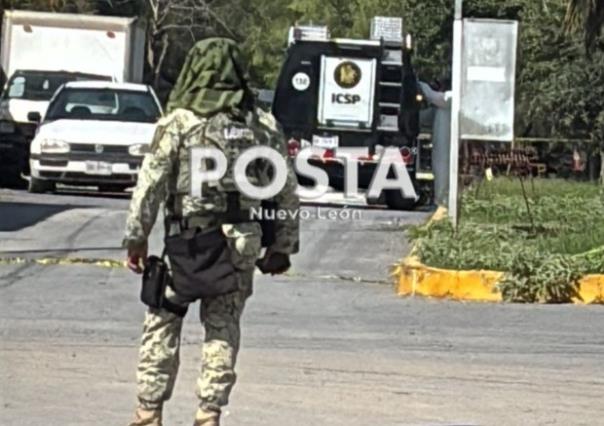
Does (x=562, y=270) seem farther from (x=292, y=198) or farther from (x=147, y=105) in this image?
(x=147, y=105)

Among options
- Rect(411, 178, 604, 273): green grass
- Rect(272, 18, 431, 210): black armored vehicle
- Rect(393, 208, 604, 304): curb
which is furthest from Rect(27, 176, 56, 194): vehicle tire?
Rect(393, 208, 604, 304): curb

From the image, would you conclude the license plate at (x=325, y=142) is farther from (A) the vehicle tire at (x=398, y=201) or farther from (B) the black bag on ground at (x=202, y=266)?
(B) the black bag on ground at (x=202, y=266)

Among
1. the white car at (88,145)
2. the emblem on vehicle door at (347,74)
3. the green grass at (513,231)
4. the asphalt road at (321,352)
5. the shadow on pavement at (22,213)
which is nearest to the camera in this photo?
the asphalt road at (321,352)

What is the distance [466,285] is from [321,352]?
9.94ft

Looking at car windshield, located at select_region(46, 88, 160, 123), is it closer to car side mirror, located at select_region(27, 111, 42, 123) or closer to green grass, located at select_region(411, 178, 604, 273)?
car side mirror, located at select_region(27, 111, 42, 123)

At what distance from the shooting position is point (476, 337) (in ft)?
36.0

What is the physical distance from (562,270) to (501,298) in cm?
55

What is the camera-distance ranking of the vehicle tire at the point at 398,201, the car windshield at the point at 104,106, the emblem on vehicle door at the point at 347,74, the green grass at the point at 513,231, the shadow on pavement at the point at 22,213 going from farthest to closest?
the emblem on vehicle door at the point at 347,74
the vehicle tire at the point at 398,201
the car windshield at the point at 104,106
the shadow on pavement at the point at 22,213
the green grass at the point at 513,231

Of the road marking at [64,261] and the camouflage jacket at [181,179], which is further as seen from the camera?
the road marking at [64,261]

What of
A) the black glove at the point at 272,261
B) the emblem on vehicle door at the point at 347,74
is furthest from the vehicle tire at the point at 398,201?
the black glove at the point at 272,261

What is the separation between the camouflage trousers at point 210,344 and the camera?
6914 mm

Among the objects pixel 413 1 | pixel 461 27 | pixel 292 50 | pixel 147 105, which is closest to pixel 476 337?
pixel 461 27

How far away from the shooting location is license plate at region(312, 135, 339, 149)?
23.1m

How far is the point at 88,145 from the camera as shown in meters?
21.1
